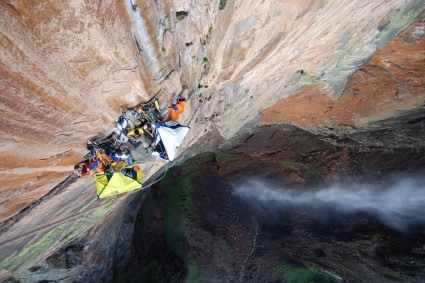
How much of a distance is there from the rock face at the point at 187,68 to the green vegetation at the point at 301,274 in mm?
5252

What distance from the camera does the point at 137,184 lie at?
17.8ft

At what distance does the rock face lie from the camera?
2.87 metres

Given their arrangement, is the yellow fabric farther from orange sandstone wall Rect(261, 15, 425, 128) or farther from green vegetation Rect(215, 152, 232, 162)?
green vegetation Rect(215, 152, 232, 162)

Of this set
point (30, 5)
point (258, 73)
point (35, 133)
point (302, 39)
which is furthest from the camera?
point (258, 73)

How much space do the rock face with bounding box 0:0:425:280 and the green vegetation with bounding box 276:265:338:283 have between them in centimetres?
525

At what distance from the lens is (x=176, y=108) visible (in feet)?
16.8

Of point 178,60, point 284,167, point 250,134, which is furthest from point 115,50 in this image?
point 284,167

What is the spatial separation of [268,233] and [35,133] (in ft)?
33.4

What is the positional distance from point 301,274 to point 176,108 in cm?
852

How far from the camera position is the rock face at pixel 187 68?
2.87 metres

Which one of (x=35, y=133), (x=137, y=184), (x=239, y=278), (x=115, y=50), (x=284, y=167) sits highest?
(x=115, y=50)

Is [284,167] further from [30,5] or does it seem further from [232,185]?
[30,5]

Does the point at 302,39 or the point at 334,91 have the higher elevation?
the point at 302,39

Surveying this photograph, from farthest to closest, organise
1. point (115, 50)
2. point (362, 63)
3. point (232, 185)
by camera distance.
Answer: point (232, 185) < point (362, 63) < point (115, 50)
